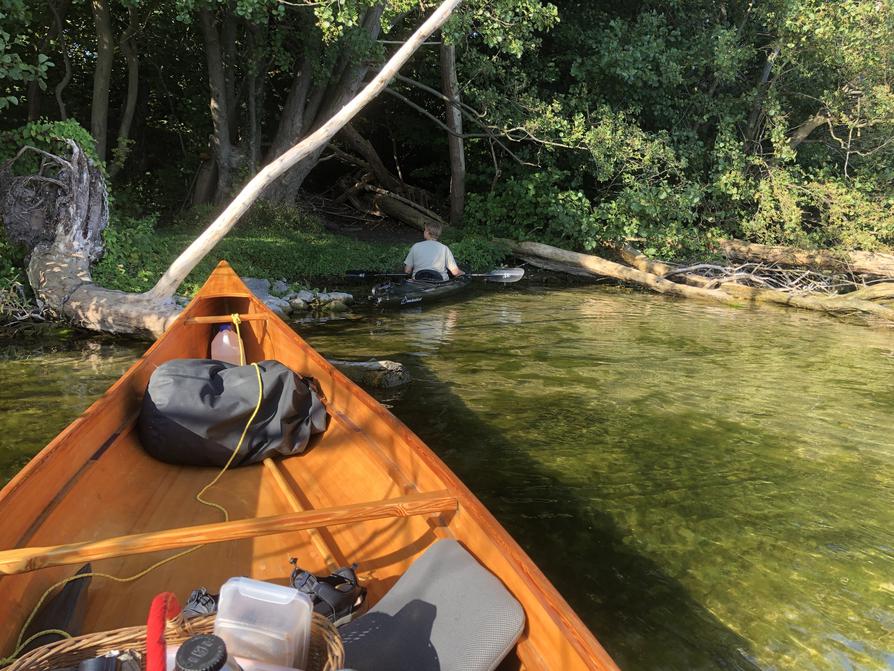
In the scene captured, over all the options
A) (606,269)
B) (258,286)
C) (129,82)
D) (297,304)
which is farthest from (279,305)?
(129,82)

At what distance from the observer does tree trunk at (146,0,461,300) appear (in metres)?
7.57

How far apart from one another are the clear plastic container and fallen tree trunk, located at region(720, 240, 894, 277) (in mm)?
13905

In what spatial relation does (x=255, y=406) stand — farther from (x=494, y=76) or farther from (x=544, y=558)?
(x=494, y=76)

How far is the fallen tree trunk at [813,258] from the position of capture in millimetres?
12360

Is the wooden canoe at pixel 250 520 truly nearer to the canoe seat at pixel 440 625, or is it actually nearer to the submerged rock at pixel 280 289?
the canoe seat at pixel 440 625

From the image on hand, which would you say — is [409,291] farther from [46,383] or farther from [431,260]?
[46,383]

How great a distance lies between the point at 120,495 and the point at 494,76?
13367 mm

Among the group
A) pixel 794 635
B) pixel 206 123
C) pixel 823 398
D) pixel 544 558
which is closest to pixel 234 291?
pixel 544 558

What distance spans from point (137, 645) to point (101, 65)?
1299 centimetres

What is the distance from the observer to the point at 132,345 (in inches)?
294

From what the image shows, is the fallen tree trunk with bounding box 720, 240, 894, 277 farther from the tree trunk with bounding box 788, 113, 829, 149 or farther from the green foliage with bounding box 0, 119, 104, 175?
the green foliage with bounding box 0, 119, 104, 175

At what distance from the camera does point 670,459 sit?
189 inches

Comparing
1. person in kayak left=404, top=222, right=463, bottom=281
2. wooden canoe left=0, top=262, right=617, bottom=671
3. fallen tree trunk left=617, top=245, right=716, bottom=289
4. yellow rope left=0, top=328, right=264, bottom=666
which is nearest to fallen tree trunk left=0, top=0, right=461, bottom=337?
person in kayak left=404, top=222, right=463, bottom=281

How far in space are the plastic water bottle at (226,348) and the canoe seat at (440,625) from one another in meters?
3.80
